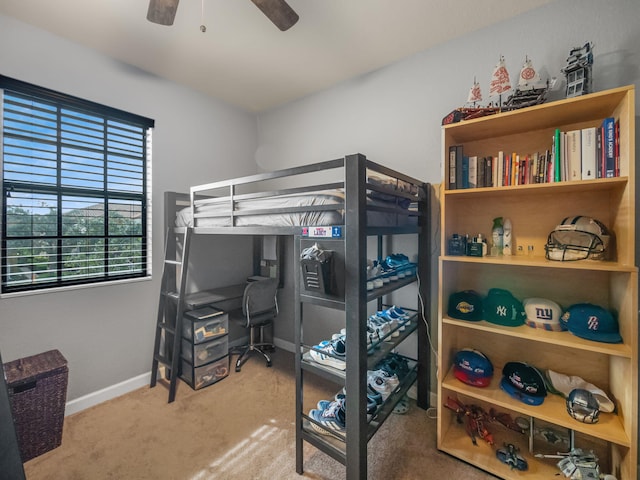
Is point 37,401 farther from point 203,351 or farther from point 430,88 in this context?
point 430,88

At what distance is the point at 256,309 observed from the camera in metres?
2.60

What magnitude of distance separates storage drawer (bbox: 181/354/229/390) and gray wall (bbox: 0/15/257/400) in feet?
1.31

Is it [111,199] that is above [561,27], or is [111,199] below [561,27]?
below

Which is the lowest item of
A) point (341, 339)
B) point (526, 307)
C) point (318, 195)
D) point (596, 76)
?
point (341, 339)

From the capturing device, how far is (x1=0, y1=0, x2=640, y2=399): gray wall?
1653mm

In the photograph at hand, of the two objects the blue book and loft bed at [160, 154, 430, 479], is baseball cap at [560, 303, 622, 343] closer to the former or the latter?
the blue book

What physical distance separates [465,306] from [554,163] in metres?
0.91

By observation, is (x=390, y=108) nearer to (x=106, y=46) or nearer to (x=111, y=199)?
(x=106, y=46)

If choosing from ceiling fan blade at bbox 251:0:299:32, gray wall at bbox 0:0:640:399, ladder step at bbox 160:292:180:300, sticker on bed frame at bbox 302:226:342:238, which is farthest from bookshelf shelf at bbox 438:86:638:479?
ladder step at bbox 160:292:180:300

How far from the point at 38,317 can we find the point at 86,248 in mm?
535

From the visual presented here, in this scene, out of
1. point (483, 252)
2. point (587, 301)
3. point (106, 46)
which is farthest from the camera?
point (106, 46)

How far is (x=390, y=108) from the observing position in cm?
230

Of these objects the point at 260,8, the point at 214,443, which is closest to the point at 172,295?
the point at 214,443

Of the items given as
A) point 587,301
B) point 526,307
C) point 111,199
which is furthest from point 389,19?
point 111,199
